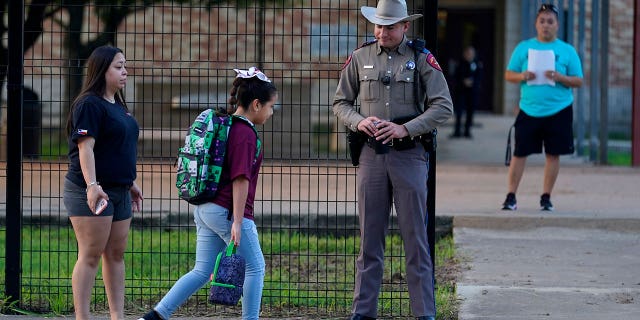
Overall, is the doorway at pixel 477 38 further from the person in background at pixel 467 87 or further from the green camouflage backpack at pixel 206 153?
the green camouflage backpack at pixel 206 153

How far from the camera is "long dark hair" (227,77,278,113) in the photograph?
232 inches

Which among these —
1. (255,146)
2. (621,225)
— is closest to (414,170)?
(255,146)

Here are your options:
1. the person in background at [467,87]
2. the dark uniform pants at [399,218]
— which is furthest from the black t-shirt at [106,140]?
the person in background at [467,87]

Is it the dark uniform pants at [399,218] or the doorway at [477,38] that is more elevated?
the doorway at [477,38]

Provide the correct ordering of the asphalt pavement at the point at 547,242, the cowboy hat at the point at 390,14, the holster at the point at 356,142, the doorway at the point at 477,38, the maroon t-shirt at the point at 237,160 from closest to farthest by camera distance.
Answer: the maroon t-shirt at the point at 237,160 → the cowboy hat at the point at 390,14 → the holster at the point at 356,142 → the asphalt pavement at the point at 547,242 → the doorway at the point at 477,38

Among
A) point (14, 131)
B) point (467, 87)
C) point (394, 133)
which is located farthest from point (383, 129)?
point (467, 87)

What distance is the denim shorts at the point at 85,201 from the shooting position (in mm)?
6012

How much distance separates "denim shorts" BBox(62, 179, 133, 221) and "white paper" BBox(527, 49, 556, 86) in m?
5.08

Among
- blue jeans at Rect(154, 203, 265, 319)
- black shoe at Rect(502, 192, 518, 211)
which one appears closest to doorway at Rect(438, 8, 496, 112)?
black shoe at Rect(502, 192, 518, 211)

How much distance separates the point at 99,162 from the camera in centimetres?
599

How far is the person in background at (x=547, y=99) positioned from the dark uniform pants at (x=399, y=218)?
3.93 metres

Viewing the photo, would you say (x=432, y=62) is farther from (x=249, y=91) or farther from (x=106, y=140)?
(x=106, y=140)

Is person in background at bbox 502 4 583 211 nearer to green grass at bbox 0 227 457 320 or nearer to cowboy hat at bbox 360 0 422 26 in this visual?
green grass at bbox 0 227 457 320

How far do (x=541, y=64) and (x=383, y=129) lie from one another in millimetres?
4400
